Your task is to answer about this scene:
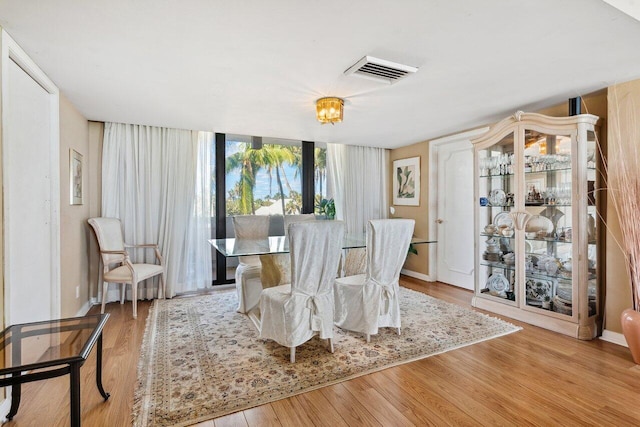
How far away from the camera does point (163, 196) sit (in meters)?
4.05

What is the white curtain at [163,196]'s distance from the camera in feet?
12.7

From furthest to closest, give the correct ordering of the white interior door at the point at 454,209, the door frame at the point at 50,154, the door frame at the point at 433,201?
1. the door frame at the point at 433,201
2. the white interior door at the point at 454,209
3. the door frame at the point at 50,154

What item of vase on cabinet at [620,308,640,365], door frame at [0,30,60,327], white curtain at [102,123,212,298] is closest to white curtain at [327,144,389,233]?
white curtain at [102,123,212,298]

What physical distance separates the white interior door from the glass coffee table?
13.8 ft

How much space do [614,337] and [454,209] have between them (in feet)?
7.43

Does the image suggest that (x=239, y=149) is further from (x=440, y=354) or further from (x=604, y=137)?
(x=604, y=137)

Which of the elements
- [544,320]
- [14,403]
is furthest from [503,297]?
[14,403]

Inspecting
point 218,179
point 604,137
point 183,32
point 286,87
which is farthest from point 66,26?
point 604,137

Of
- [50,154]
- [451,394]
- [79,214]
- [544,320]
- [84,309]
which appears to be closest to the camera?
[451,394]

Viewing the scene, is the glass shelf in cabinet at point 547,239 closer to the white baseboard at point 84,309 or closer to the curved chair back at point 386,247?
the curved chair back at point 386,247

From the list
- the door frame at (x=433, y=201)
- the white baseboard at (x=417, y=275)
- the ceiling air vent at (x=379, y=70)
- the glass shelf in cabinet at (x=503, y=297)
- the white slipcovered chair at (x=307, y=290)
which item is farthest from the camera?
the white baseboard at (x=417, y=275)

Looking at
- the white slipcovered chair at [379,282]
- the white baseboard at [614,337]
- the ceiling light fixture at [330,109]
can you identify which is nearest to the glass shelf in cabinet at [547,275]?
the white baseboard at [614,337]

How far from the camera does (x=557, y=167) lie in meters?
3.00

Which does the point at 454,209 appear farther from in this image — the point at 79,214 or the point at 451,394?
the point at 79,214
